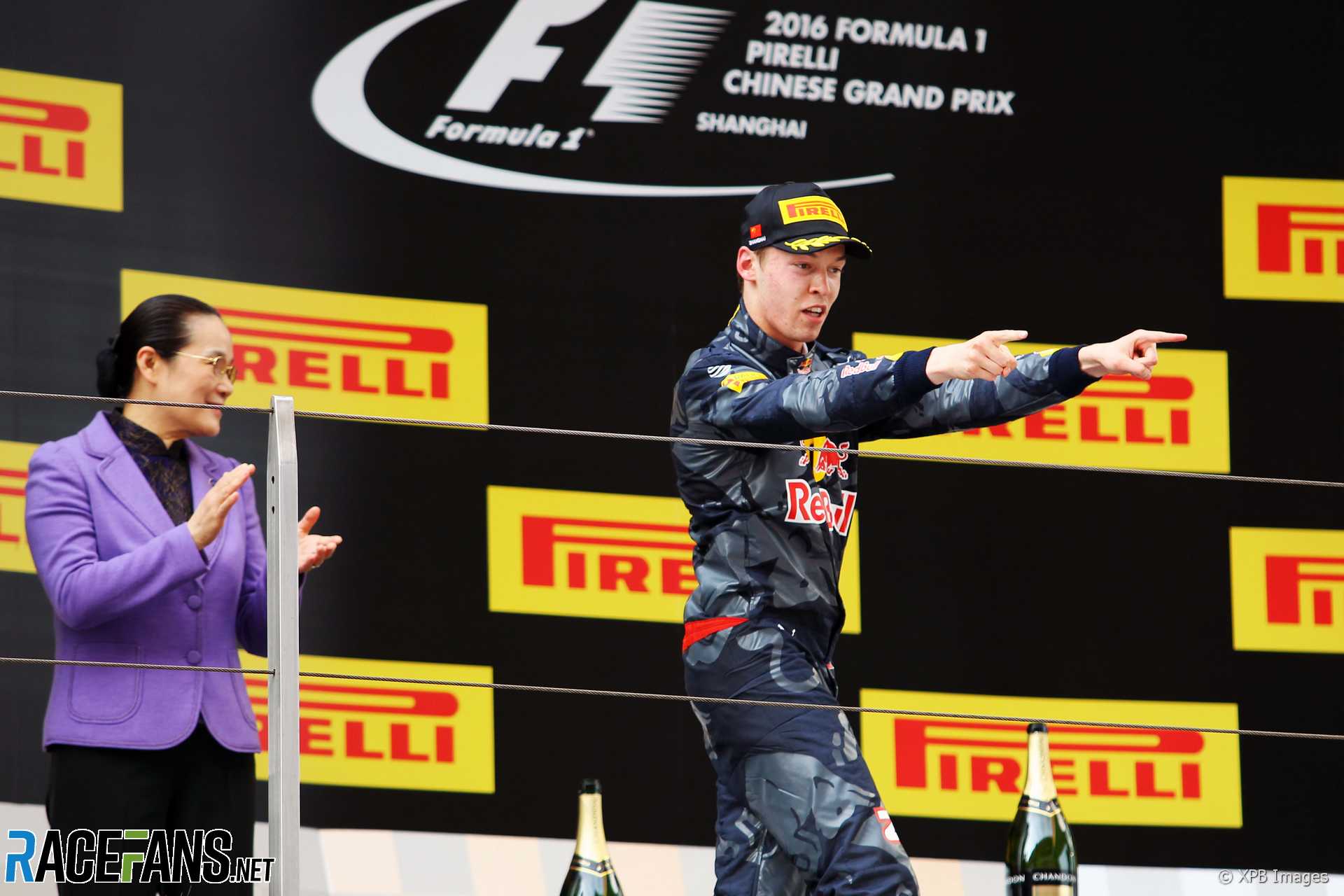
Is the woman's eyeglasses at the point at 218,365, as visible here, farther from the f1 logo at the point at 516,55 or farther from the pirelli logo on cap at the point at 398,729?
the f1 logo at the point at 516,55

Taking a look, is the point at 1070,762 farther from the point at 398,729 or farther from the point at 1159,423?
the point at 398,729

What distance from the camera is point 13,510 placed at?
2729 millimetres

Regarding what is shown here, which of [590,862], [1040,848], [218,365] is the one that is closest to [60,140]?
[218,365]

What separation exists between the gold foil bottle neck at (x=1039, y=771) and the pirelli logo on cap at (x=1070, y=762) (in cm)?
18

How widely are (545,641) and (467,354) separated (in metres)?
0.42

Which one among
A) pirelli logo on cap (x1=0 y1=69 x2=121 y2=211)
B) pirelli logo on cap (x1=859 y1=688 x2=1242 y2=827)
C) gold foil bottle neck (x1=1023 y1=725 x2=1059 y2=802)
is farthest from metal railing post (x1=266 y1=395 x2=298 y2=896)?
pirelli logo on cap (x1=859 y1=688 x2=1242 y2=827)

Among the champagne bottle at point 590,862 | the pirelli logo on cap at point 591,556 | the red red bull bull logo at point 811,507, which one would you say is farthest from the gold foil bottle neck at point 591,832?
the red red bull bull logo at point 811,507

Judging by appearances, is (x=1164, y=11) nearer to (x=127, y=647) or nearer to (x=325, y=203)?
(x=325, y=203)

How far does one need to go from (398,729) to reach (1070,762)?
103 cm

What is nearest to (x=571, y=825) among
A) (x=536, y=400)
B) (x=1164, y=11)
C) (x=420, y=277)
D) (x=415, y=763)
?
(x=415, y=763)

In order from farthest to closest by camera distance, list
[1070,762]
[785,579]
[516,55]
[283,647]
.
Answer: [1070,762] → [516,55] → [785,579] → [283,647]

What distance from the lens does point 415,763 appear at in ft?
9.62

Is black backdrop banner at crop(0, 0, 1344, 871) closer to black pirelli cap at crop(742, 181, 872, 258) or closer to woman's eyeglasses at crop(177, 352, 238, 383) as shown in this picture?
woman's eyeglasses at crop(177, 352, 238, 383)

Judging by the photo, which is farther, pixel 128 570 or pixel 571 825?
pixel 571 825
